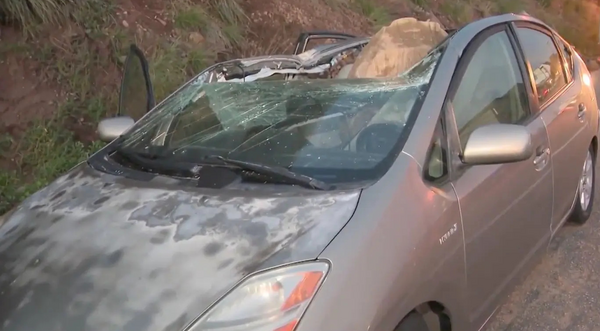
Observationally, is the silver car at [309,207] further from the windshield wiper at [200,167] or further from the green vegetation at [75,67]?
the green vegetation at [75,67]

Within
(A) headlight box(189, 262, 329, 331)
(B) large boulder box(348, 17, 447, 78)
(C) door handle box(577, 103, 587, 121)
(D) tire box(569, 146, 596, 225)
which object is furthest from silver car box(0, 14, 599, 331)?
(D) tire box(569, 146, 596, 225)

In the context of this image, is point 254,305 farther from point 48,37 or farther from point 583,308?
point 48,37

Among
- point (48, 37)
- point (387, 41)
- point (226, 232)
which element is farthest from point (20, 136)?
point (226, 232)

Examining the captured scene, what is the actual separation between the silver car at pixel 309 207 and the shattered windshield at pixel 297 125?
11 mm

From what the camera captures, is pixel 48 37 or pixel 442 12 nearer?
pixel 48 37

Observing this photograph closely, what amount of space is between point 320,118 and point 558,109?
1.63 meters

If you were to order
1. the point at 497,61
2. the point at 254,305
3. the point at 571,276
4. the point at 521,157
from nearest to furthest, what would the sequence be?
the point at 254,305
the point at 521,157
the point at 497,61
the point at 571,276

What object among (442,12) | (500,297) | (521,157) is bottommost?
(442,12)

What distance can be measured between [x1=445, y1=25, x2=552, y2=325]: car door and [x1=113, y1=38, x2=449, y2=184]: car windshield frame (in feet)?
0.53

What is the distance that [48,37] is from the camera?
629cm

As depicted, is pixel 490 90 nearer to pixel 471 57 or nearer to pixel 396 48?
pixel 471 57

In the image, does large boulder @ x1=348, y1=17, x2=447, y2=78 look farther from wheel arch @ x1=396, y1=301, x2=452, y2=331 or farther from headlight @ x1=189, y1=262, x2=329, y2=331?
headlight @ x1=189, y1=262, x2=329, y2=331

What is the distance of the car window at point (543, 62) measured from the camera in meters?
3.85

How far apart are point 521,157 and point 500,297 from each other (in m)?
0.75
